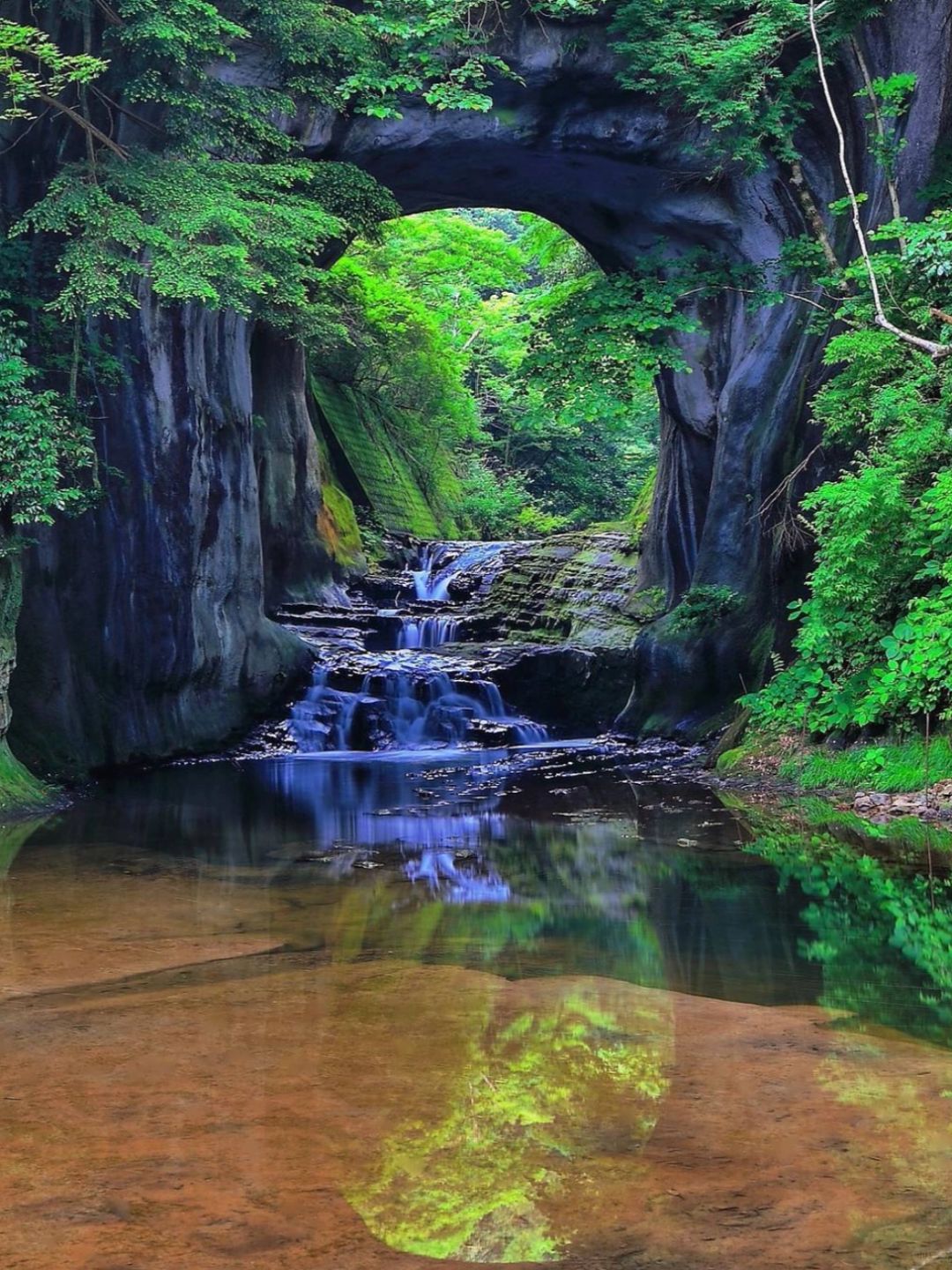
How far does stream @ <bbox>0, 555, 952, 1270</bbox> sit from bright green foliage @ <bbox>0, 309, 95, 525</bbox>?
282cm

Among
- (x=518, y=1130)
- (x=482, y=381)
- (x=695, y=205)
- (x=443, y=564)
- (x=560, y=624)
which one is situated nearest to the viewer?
(x=518, y=1130)

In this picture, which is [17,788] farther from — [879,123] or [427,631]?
[879,123]

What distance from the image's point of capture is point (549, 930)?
576cm

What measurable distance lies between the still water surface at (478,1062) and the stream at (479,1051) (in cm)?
1

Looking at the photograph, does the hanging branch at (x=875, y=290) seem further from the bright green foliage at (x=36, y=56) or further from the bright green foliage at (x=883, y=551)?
the bright green foliage at (x=36, y=56)

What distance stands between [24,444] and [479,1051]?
7.53 meters

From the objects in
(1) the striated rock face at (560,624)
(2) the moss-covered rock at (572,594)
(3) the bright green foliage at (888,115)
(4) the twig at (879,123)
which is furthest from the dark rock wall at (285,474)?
(3) the bright green foliage at (888,115)

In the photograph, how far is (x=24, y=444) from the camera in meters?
9.68

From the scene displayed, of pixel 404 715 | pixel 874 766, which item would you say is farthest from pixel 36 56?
pixel 404 715

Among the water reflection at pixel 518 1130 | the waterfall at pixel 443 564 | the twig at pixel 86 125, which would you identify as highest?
the twig at pixel 86 125

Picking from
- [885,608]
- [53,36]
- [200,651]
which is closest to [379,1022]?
[885,608]

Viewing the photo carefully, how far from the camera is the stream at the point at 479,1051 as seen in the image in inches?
100

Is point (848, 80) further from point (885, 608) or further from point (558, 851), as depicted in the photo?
point (558, 851)

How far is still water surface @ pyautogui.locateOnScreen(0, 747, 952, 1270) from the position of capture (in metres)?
2.54
